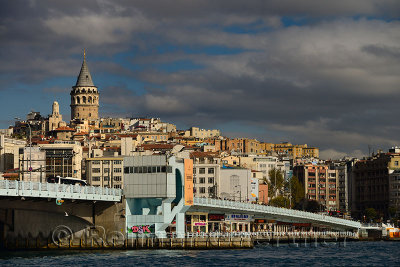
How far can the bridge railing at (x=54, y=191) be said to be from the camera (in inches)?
3109

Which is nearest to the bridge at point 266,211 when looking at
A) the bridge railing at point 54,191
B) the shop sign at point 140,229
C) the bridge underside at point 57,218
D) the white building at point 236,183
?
the shop sign at point 140,229

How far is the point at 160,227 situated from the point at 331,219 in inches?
2027

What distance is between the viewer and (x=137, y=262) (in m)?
78.4

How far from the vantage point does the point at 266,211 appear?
126125 mm

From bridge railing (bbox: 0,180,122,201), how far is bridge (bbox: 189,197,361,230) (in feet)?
47.8

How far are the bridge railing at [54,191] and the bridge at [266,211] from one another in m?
14.6

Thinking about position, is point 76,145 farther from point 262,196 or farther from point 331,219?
point 331,219

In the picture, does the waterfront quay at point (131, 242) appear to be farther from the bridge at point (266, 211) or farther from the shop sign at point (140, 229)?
the bridge at point (266, 211)

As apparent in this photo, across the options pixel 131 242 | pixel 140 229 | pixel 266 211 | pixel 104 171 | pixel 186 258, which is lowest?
pixel 186 258

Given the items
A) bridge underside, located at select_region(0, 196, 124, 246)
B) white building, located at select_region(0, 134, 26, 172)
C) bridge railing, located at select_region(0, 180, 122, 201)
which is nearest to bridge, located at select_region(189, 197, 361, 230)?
bridge underside, located at select_region(0, 196, 124, 246)

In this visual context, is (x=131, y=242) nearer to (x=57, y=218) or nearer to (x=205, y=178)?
(x=57, y=218)

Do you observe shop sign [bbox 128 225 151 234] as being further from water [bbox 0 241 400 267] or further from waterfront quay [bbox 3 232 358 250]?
water [bbox 0 241 400 267]

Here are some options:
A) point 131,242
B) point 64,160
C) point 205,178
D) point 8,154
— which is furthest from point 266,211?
point 8,154

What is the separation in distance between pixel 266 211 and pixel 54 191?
48.0m
